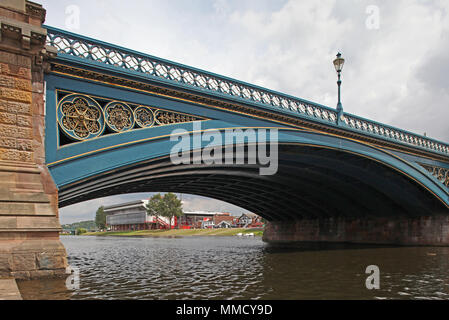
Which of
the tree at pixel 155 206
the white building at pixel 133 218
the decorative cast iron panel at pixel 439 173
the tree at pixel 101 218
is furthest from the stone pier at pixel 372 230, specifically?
the tree at pixel 101 218

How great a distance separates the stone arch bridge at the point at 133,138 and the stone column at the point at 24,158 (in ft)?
0.09

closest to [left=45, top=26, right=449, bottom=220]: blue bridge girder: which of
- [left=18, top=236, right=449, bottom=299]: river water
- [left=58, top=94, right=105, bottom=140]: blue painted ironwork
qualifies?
[left=58, top=94, right=105, bottom=140]: blue painted ironwork

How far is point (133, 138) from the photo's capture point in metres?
13.6

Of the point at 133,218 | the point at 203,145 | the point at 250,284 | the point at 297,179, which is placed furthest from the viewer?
the point at 133,218

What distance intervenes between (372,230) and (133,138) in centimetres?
2933

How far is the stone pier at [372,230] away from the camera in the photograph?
31.0 m

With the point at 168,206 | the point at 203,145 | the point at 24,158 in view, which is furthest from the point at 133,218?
the point at 24,158

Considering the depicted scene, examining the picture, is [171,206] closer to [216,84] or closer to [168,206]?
[168,206]

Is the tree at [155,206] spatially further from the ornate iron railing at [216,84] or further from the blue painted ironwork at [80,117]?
the blue painted ironwork at [80,117]

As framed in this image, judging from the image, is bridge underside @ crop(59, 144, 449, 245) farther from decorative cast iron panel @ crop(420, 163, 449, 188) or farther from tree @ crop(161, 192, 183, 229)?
tree @ crop(161, 192, 183, 229)

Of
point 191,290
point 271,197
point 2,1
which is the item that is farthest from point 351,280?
point 271,197

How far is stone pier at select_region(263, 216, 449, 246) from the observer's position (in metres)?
31.0

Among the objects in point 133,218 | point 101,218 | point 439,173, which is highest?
point 439,173
